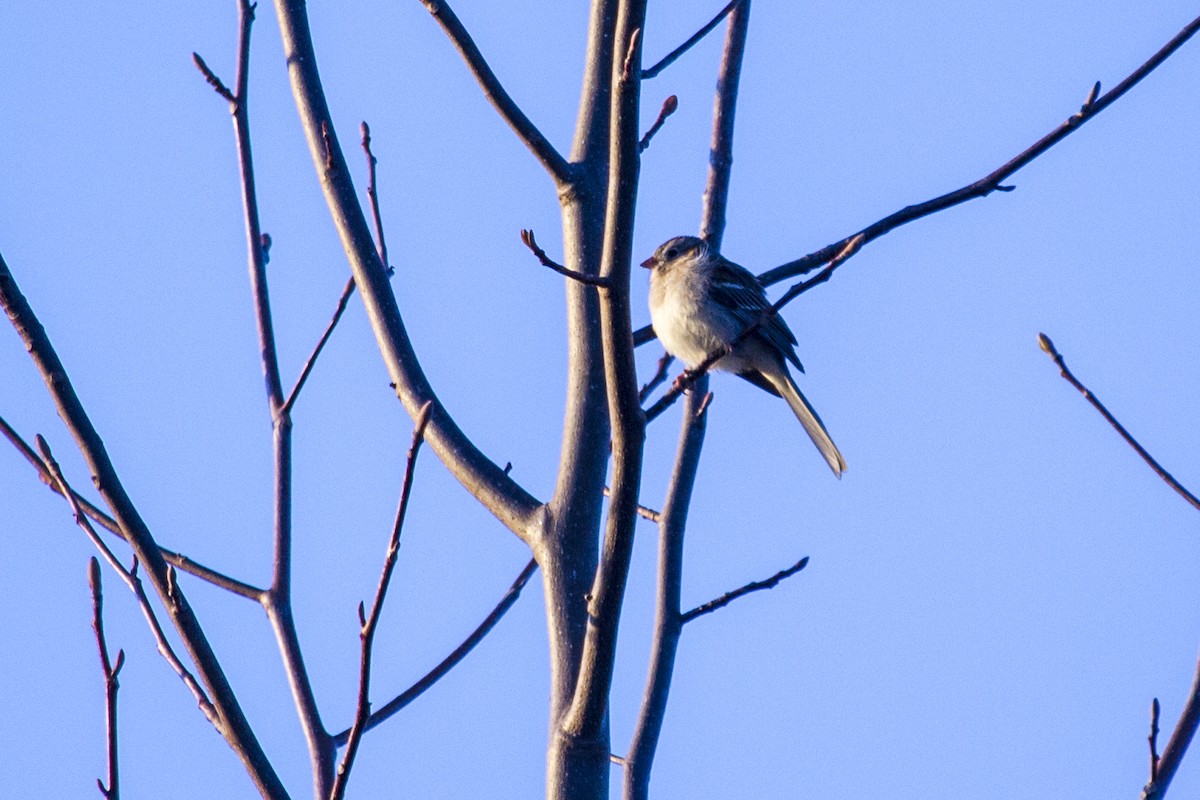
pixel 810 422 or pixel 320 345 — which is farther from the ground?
pixel 810 422

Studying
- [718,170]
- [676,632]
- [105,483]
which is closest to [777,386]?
[718,170]

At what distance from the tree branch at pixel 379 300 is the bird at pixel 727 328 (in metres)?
2.72

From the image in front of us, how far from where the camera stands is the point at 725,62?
481cm

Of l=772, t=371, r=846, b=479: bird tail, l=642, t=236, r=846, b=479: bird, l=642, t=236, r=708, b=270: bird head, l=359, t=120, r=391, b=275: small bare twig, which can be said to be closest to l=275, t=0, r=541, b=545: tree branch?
l=359, t=120, r=391, b=275: small bare twig

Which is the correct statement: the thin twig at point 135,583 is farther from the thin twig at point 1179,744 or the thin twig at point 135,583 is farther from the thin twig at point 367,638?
the thin twig at point 1179,744

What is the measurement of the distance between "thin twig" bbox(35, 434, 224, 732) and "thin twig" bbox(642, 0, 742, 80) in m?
1.78

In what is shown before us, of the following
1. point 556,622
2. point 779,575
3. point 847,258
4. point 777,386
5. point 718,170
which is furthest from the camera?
point 777,386

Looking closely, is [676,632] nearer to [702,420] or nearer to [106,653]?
[702,420]

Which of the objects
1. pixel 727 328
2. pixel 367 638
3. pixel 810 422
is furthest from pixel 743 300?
pixel 367 638

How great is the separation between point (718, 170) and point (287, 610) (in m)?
2.12

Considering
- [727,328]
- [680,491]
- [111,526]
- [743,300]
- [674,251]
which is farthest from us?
[674,251]

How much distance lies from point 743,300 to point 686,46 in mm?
2968

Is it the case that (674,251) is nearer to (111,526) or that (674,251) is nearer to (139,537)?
(111,526)

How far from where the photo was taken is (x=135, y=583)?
2.73 meters
